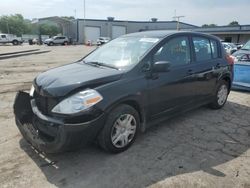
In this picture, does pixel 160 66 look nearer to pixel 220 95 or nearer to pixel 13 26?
pixel 220 95

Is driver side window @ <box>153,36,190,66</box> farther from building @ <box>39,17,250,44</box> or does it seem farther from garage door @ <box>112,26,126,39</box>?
garage door @ <box>112,26,126,39</box>

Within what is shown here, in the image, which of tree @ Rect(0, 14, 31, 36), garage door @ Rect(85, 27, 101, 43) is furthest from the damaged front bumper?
tree @ Rect(0, 14, 31, 36)

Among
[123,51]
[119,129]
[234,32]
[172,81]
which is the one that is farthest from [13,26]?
[119,129]

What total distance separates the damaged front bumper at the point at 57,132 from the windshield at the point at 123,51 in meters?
1.13

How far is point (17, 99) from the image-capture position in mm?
3906

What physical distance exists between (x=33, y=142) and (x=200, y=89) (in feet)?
10.8

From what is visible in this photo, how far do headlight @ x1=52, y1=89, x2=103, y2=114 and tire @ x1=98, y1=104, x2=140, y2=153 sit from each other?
1.15 feet

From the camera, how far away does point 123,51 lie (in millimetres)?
4203

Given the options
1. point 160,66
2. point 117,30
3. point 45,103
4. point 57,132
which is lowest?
point 57,132

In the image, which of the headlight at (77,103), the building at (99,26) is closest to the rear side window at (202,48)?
the headlight at (77,103)

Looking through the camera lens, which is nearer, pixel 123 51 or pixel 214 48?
pixel 123 51

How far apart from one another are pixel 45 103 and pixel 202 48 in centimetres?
335

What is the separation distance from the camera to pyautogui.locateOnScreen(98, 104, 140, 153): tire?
335cm

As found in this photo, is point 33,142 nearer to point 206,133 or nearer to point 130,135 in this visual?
point 130,135
